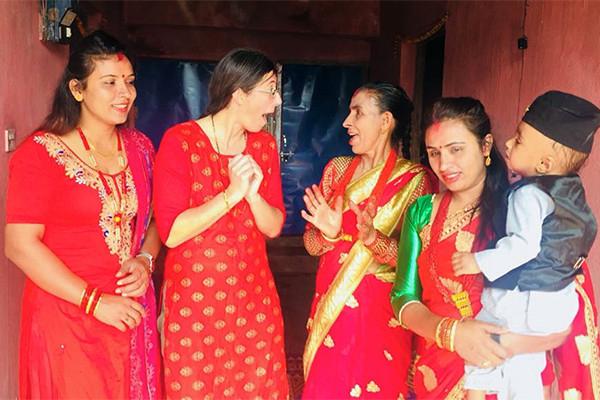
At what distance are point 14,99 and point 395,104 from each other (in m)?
1.58

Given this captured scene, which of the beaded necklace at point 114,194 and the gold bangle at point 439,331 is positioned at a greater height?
the beaded necklace at point 114,194

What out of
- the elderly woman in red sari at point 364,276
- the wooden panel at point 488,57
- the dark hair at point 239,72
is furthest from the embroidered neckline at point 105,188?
the wooden panel at point 488,57

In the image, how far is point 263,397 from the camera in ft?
6.59

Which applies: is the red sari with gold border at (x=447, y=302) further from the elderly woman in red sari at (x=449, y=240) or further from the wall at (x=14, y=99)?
the wall at (x=14, y=99)

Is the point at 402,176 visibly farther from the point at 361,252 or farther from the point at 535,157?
the point at 535,157

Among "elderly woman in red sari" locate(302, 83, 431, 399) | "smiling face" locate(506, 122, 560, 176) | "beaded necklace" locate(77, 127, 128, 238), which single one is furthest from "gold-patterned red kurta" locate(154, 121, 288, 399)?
"smiling face" locate(506, 122, 560, 176)

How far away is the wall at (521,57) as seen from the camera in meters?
2.31

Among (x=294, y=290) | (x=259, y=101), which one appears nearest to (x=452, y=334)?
(x=259, y=101)

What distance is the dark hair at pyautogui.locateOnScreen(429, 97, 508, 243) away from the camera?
1.69m

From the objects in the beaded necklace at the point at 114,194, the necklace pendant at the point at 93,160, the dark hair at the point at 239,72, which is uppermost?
the dark hair at the point at 239,72

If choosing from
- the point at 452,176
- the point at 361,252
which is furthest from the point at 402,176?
the point at 452,176

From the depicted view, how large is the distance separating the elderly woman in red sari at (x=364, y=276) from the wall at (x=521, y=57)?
70 centimetres

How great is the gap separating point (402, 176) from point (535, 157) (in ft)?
2.63

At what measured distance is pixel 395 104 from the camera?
2342mm
